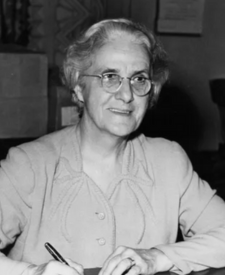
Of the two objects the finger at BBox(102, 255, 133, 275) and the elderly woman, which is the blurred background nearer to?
the elderly woman

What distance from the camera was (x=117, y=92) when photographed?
1.50m

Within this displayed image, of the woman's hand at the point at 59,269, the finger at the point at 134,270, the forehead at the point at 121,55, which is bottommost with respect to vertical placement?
the finger at the point at 134,270

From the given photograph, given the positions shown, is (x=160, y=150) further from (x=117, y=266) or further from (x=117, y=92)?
(x=117, y=266)

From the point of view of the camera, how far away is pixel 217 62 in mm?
4418

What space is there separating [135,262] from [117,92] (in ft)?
1.63

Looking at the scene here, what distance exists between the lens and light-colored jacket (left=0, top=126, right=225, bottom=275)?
144 centimetres

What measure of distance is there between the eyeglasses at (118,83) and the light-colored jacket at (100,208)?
0.68 ft

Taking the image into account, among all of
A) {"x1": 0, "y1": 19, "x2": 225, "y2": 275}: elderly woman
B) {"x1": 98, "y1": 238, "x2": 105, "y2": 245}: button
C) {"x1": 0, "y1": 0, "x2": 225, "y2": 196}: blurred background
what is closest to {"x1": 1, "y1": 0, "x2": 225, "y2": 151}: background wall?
{"x1": 0, "y1": 0, "x2": 225, "y2": 196}: blurred background

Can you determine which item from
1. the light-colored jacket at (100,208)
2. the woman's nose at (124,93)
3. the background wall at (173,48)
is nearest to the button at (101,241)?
the light-colored jacket at (100,208)

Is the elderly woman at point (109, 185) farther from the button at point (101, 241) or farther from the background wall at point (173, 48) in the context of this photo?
the background wall at point (173, 48)

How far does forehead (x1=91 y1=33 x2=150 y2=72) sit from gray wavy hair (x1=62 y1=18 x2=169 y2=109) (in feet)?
0.06

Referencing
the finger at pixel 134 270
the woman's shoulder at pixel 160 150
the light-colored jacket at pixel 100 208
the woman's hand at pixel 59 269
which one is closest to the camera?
the woman's hand at pixel 59 269

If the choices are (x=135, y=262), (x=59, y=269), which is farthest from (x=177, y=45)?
(x=59, y=269)

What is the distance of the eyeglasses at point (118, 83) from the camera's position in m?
1.50
